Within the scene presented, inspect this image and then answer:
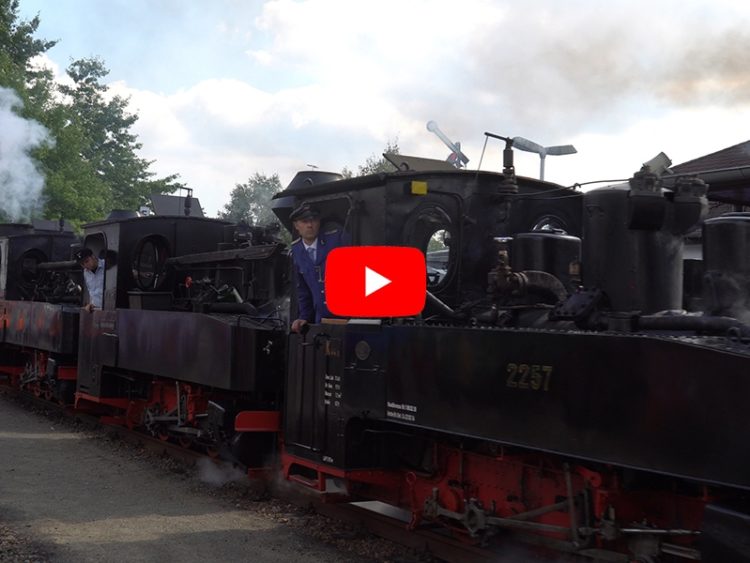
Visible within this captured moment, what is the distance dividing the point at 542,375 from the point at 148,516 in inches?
162

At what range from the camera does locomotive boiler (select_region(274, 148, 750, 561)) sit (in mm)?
3477

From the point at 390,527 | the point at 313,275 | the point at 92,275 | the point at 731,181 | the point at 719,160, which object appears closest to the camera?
the point at 390,527

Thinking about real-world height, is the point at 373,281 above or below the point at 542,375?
above

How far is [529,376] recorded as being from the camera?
408cm

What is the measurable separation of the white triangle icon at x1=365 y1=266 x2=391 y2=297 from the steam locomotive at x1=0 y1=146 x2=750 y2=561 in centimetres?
30

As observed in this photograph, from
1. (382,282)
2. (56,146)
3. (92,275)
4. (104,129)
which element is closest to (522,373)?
(382,282)

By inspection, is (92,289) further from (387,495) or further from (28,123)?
(28,123)

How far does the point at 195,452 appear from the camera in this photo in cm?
894

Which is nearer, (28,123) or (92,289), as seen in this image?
(92,289)

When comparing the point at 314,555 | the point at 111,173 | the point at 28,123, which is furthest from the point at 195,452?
the point at 111,173

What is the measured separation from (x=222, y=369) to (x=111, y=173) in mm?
44136

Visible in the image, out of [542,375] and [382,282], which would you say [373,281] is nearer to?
[382,282]

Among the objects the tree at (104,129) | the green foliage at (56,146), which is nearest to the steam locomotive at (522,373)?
the green foliage at (56,146)

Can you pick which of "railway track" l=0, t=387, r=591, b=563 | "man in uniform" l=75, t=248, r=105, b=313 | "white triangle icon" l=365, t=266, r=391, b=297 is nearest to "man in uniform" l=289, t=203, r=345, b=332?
"white triangle icon" l=365, t=266, r=391, b=297
